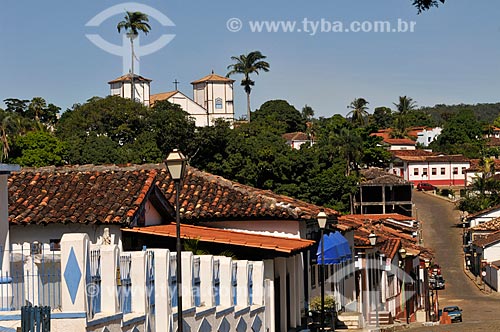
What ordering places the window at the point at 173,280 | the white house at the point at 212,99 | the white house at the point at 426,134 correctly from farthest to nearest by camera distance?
the white house at the point at 426,134 < the white house at the point at 212,99 < the window at the point at 173,280

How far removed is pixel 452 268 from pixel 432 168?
149ft

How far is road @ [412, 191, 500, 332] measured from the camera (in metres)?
39.3

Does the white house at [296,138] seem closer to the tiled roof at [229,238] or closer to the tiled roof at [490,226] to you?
the tiled roof at [490,226]

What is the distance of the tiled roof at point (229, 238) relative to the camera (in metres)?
21.1

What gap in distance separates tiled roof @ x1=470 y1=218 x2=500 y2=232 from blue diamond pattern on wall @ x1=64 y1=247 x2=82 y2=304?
221 feet

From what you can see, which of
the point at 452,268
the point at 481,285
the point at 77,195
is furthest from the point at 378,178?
the point at 77,195

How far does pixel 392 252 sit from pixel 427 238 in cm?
4892

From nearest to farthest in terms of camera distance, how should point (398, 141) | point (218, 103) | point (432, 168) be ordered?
point (432, 168)
point (218, 103)
point (398, 141)

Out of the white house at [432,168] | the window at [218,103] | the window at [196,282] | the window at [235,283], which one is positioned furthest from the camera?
the window at [218,103]

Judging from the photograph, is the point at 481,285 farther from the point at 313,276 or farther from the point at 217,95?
the point at 217,95

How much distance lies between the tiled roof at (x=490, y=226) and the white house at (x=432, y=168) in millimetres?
39907

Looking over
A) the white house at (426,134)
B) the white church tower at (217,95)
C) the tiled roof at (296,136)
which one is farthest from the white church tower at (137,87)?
the white house at (426,134)

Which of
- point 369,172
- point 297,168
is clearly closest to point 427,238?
point 369,172

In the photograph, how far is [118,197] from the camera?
22.2 m
